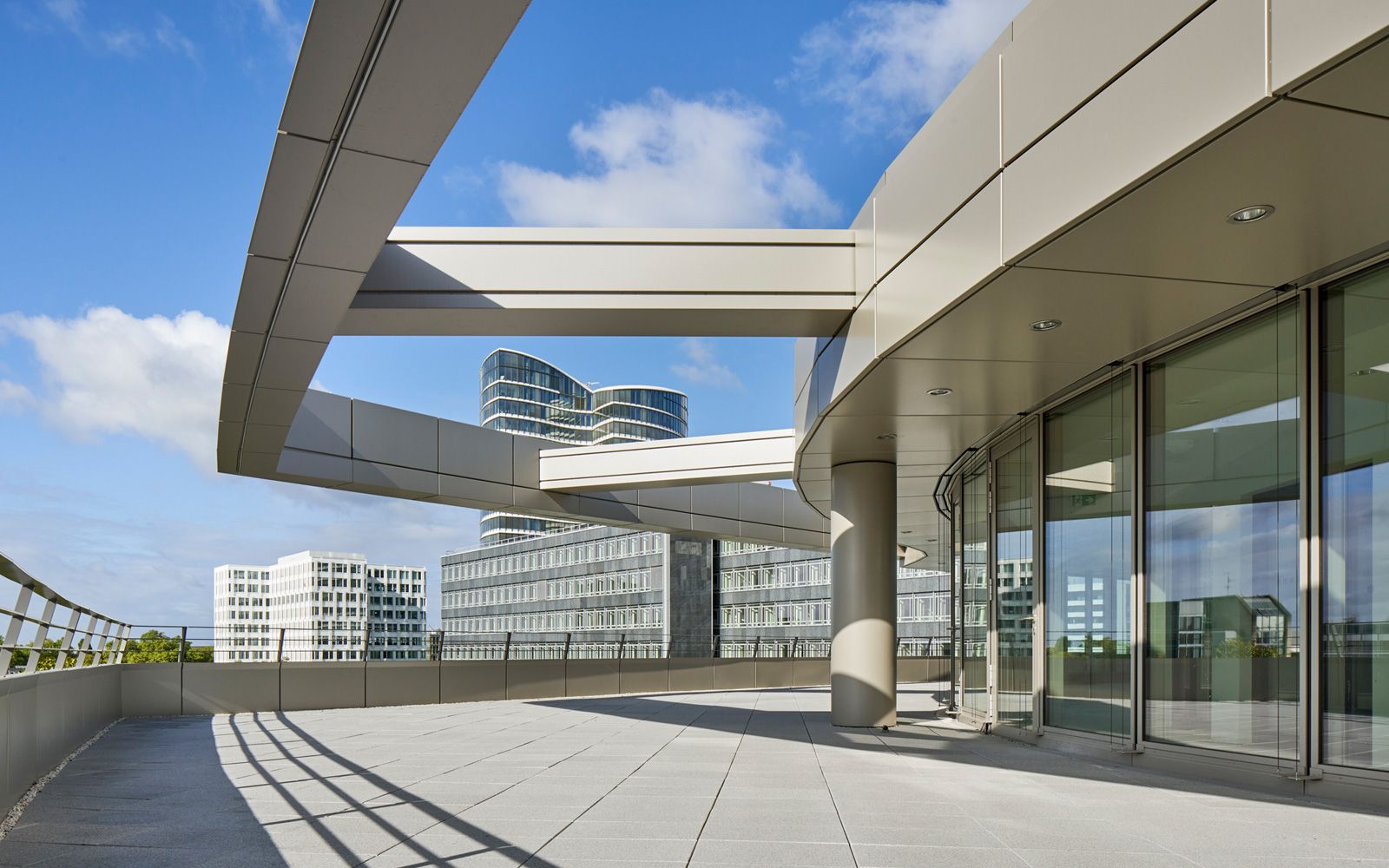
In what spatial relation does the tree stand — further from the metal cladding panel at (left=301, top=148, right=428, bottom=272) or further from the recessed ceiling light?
the recessed ceiling light

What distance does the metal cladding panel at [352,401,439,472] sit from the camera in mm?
18328

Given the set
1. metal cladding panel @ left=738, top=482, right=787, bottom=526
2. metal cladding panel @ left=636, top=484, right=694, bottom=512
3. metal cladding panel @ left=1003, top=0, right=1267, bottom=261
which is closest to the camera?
metal cladding panel @ left=1003, top=0, right=1267, bottom=261

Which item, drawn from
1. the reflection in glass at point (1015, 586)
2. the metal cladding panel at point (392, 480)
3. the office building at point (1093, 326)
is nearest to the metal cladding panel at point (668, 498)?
the metal cladding panel at point (392, 480)

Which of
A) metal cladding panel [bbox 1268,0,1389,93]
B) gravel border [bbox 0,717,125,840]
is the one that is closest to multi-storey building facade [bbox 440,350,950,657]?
gravel border [bbox 0,717,125,840]

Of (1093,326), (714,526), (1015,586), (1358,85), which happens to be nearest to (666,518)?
(714,526)

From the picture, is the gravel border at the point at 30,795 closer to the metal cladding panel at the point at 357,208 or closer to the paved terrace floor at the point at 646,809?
the paved terrace floor at the point at 646,809

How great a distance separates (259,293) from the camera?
9.72m

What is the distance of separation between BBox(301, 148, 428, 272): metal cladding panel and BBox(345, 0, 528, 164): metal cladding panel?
215mm

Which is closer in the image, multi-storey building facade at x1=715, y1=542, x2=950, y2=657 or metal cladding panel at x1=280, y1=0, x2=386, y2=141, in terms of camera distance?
metal cladding panel at x1=280, y1=0, x2=386, y2=141

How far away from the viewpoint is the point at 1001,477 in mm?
14531

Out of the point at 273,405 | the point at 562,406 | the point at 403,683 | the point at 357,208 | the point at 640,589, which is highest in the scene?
the point at 562,406

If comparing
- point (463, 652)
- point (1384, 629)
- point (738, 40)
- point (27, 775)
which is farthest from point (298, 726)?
point (1384, 629)

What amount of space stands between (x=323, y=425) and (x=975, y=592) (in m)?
10.3

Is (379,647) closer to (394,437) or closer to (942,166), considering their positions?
(394,437)
